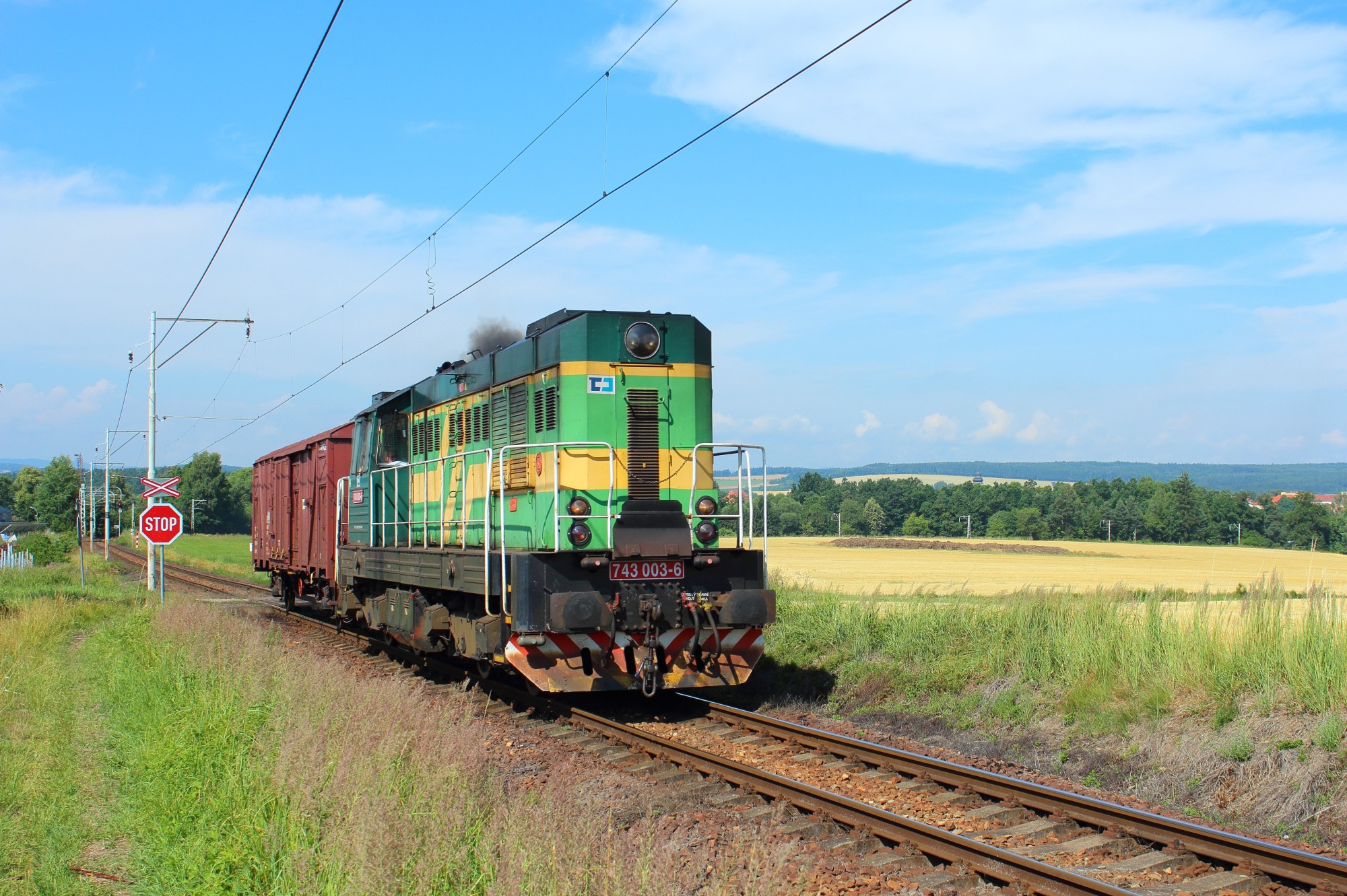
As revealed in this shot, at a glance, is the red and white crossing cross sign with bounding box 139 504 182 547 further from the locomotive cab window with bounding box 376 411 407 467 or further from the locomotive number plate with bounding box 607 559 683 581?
the locomotive number plate with bounding box 607 559 683 581

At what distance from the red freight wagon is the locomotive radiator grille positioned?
8008mm

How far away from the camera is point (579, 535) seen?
349 inches

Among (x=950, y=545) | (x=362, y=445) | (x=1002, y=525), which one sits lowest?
(x=950, y=545)

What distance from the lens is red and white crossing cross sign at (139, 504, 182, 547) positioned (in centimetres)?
1791

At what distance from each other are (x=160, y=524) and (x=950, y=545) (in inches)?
1992

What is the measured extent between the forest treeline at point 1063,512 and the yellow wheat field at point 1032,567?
12.0 feet

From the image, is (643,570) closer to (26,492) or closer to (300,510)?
(300,510)

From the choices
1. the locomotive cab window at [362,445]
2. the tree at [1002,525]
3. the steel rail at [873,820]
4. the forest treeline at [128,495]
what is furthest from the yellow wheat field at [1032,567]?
the forest treeline at [128,495]

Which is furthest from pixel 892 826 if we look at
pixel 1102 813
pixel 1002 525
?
pixel 1002 525

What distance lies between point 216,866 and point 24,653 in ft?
34.6

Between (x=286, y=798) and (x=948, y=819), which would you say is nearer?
(x=286, y=798)

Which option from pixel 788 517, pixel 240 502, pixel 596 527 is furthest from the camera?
pixel 240 502

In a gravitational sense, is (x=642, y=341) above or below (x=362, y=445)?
above

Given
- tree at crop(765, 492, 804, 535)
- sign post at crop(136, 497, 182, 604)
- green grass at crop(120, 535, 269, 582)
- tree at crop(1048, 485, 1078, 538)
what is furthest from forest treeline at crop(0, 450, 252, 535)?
sign post at crop(136, 497, 182, 604)
